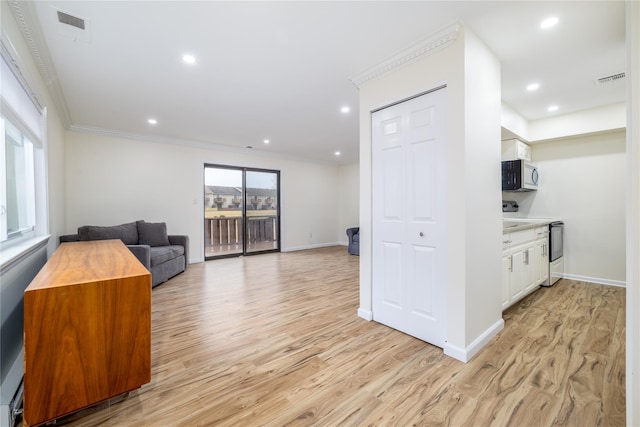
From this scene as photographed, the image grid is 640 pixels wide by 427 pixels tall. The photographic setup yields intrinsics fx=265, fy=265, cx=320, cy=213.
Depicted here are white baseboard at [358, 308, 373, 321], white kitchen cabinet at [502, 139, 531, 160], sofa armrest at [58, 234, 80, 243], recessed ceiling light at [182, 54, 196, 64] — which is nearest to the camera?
recessed ceiling light at [182, 54, 196, 64]

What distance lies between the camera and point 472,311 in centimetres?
206

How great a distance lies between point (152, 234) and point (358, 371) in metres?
4.15

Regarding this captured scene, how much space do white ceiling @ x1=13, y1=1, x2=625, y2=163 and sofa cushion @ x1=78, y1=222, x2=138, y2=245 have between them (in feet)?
5.47

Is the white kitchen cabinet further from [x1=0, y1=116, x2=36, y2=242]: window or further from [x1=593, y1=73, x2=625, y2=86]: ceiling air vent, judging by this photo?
[x1=0, y1=116, x2=36, y2=242]: window

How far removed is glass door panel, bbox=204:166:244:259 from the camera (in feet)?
19.1

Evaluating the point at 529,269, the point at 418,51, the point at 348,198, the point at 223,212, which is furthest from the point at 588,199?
the point at 223,212

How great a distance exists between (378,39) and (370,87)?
53cm

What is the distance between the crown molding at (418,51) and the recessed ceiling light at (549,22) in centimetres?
61

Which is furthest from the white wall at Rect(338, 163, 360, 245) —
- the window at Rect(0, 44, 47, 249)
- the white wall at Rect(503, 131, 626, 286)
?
the window at Rect(0, 44, 47, 249)

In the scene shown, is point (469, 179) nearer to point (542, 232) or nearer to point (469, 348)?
point (469, 348)

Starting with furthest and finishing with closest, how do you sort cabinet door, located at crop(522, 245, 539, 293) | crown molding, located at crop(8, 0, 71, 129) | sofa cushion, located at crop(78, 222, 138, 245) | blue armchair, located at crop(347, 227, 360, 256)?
blue armchair, located at crop(347, 227, 360, 256) < sofa cushion, located at crop(78, 222, 138, 245) < cabinet door, located at crop(522, 245, 539, 293) < crown molding, located at crop(8, 0, 71, 129)

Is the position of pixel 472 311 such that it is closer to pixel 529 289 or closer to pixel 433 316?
pixel 433 316

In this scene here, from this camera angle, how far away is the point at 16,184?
7.63ft

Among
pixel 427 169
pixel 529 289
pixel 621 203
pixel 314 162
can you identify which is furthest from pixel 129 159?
pixel 621 203
